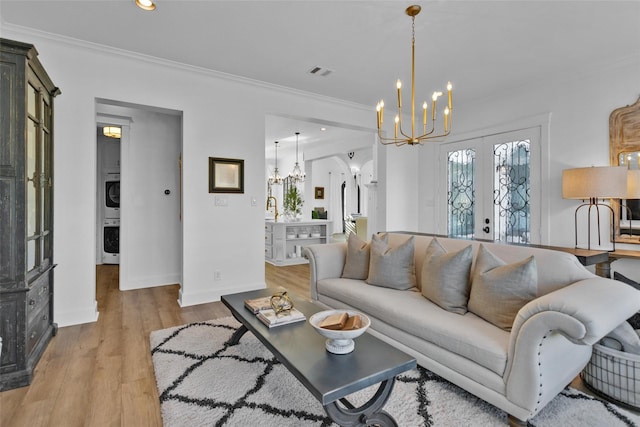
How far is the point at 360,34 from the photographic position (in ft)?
9.86

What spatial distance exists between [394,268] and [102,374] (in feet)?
7.54

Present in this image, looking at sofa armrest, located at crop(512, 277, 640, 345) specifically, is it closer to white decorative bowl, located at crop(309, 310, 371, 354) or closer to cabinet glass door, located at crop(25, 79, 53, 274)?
white decorative bowl, located at crop(309, 310, 371, 354)

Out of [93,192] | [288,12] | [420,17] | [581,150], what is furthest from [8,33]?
[581,150]

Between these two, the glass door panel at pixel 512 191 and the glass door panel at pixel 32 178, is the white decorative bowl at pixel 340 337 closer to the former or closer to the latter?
the glass door panel at pixel 32 178

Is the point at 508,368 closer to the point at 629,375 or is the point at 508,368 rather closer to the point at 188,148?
the point at 629,375

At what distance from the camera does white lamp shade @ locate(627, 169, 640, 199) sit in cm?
324

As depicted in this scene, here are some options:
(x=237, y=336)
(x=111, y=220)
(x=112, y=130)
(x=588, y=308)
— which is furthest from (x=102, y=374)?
(x=111, y=220)

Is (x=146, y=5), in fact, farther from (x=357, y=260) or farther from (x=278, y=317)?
(x=357, y=260)

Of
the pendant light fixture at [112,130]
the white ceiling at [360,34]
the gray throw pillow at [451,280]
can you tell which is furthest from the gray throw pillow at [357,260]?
the pendant light fixture at [112,130]

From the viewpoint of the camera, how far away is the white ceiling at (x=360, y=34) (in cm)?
260

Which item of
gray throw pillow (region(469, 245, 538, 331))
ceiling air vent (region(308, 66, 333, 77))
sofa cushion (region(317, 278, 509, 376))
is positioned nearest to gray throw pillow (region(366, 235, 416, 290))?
sofa cushion (region(317, 278, 509, 376))

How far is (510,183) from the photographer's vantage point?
4.55m

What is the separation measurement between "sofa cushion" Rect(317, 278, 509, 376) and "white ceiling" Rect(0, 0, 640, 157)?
2298 mm

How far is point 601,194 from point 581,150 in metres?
0.97
